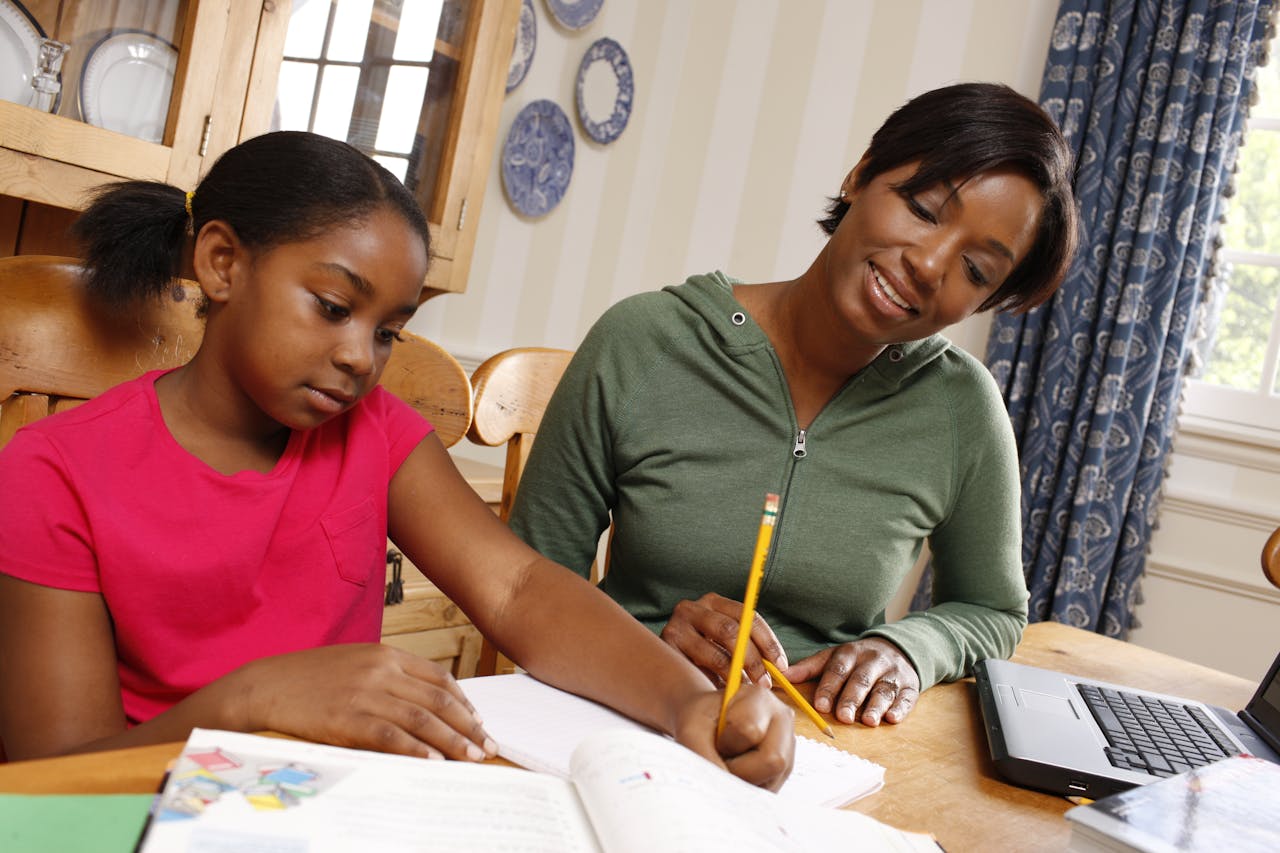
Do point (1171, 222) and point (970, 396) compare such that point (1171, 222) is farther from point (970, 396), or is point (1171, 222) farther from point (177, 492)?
point (177, 492)

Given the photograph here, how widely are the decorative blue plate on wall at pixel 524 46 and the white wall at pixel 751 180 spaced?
0.05 meters

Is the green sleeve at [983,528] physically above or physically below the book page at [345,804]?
above

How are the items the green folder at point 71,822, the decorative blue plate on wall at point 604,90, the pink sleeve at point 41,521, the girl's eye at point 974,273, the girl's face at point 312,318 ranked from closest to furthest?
the green folder at point 71,822, the pink sleeve at point 41,521, the girl's face at point 312,318, the girl's eye at point 974,273, the decorative blue plate on wall at point 604,90

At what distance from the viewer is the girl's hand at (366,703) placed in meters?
0.64

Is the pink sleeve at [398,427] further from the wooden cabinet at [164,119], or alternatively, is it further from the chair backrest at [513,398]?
the wooden cabinet at [164,119]

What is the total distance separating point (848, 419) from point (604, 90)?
209 cm

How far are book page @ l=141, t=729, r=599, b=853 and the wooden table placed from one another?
49 millimetres

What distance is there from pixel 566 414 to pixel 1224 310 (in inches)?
93.6

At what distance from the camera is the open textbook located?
1.59ft

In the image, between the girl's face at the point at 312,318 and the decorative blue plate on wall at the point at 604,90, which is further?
the decorative blue plate on wall at the point at 604,90

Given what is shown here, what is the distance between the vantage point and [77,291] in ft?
3.17

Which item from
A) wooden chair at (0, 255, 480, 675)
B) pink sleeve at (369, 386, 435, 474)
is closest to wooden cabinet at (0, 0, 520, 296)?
wooden chair at (0, 255, 480, 675)

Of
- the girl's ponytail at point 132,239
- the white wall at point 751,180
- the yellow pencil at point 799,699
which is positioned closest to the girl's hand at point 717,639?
the yellow pencil at point 799,699

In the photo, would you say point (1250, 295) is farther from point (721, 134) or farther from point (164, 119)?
point (164, 119)
